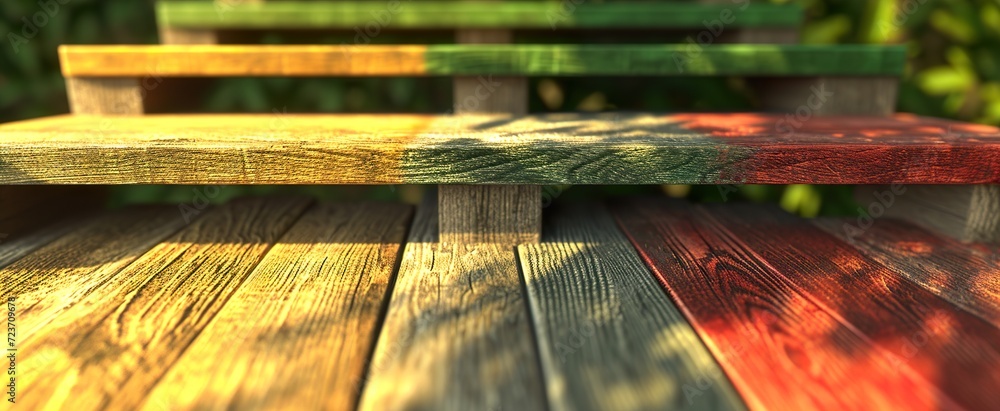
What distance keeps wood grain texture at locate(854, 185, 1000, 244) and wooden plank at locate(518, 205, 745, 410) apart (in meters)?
0.89

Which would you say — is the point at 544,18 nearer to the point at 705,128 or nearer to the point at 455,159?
the point at 705,128

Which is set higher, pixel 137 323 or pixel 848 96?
pixel 848 96

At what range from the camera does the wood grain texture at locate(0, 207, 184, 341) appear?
4.09ft

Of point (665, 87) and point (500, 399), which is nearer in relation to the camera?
point (500, 399)

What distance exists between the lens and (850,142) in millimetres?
1440

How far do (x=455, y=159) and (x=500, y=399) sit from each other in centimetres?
64

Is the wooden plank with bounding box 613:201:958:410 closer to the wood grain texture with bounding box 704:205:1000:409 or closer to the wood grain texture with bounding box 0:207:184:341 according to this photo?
the wood grain texture with bounding box 704:205:1000:409

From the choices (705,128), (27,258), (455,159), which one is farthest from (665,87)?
(27,258)

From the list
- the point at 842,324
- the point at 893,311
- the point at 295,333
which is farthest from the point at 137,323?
the point at 893,311

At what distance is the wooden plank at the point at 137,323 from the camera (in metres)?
0.95

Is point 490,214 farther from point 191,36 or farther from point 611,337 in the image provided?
point 191,36

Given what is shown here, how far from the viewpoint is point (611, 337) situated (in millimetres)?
1077

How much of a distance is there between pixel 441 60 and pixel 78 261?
1174mm

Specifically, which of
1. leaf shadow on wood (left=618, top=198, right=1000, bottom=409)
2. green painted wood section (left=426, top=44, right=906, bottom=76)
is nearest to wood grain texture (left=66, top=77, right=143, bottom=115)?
green painted wood section (left=426, top=44, right=906, bottom=76)
